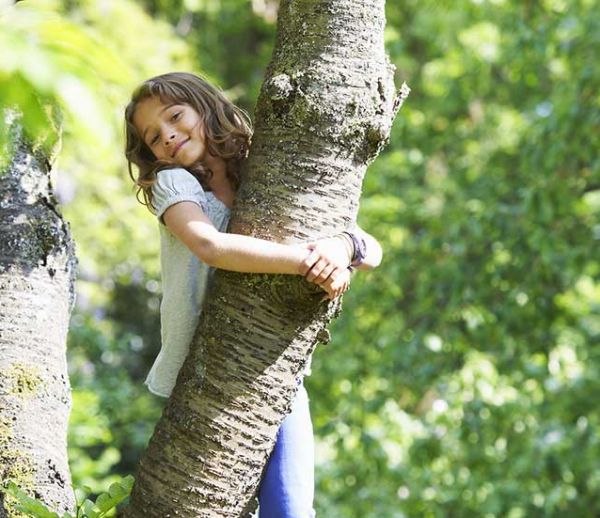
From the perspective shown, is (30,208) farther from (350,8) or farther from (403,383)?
(403,383)

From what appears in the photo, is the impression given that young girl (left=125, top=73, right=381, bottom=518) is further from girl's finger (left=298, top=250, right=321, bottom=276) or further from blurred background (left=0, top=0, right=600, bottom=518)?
blurred background (left=0, top=0, right=600, bottom=518)

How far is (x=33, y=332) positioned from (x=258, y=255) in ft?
1.77

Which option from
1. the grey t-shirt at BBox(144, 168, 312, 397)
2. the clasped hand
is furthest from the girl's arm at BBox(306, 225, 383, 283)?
the grey t-shirt at BBox(144, 168, 312, 397)

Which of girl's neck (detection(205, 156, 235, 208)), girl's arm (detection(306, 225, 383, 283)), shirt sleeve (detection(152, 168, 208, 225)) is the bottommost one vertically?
girl's arm (detection(306, 225, 383, 283))

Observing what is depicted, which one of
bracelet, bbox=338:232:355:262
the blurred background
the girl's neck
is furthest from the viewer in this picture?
the blurred background

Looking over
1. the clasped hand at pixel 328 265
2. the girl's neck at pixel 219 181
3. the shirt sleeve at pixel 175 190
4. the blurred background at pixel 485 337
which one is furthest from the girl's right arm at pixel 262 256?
the blurred background at pixel 485 337

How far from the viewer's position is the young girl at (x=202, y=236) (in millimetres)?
1731

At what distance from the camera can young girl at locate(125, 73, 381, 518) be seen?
173 cm

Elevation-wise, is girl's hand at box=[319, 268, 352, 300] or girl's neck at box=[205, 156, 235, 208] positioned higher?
girl's neck at box=[205, 156, 235, 208]

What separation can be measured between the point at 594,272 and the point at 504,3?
8.31 ft

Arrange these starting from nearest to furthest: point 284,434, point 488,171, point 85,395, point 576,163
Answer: point 284,434 → point 85,395 → point 576,163 → point 488,171

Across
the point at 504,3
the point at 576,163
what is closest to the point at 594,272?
the point at 576,163

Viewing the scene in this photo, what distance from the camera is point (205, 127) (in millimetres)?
2158

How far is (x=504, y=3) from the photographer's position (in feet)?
22.3
